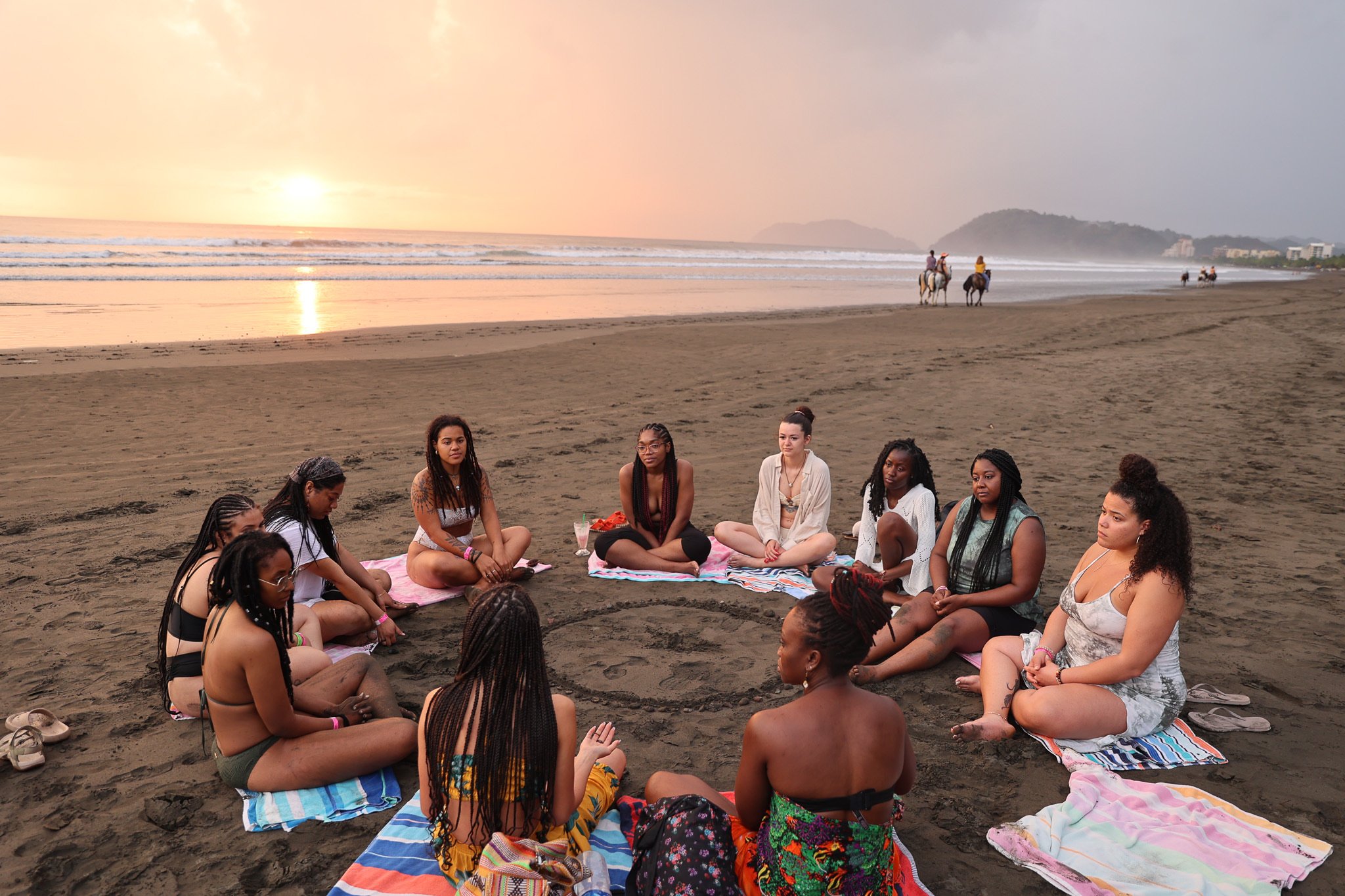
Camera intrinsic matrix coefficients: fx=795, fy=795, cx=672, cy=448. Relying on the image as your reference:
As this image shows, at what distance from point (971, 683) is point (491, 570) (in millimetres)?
3142

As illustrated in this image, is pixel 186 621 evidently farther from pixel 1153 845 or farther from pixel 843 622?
pixel 1153 845

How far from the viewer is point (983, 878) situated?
303 cm

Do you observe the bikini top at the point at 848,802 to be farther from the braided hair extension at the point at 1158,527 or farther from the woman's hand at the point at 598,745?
the braided hair extension at the point at 1158,527

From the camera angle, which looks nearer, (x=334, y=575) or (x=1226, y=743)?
(x=1226, y=743)

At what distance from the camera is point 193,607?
142 inches

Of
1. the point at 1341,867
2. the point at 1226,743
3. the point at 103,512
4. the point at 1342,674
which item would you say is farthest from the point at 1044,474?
the point at 103,512

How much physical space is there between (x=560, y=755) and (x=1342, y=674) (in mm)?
4446

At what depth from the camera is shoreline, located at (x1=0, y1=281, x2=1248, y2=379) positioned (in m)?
12.8

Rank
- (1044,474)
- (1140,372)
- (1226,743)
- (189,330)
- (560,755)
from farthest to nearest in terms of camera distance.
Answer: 1. (189,330)
2. (1140,372)
3. (1044,474)
4. (1226,743)
5. (560,755)

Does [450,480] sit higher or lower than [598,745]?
higher

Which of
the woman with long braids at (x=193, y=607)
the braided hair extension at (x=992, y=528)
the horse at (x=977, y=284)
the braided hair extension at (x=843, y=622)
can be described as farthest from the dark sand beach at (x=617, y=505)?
the horse at (x=977, y=284)

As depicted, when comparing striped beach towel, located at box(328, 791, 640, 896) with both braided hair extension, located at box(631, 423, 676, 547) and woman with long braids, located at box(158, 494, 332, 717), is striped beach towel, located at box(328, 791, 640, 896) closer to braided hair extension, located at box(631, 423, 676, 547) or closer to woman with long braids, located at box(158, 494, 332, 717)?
woman with long braids, located at box(158, 494, 332, 717)

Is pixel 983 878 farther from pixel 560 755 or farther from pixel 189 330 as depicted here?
pixel 189 330

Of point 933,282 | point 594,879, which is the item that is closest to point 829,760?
point 594,879
